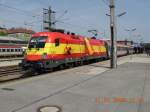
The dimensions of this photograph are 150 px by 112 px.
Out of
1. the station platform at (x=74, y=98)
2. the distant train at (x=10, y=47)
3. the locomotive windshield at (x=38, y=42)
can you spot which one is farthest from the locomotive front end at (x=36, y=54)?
the distant train at (x=10, y=47)

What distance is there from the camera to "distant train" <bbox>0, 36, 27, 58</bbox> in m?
54.0

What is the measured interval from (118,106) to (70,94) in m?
2.54

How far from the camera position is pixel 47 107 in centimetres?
953

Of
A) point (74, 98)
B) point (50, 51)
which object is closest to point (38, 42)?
point (50, 51)

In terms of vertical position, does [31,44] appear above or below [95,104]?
above

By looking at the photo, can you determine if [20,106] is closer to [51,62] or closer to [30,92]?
[30,92]

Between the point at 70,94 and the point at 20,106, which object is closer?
the point at 20,106

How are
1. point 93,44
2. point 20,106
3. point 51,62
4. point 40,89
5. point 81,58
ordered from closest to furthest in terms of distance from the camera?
point 20,106, point 40,89, point 51,62, point 81,58, point 93,44

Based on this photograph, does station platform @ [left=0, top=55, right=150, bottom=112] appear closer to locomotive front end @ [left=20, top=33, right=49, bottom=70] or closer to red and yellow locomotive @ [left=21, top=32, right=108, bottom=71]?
locomotive front end @ [left=20, top=33, right=49, bottom=70]

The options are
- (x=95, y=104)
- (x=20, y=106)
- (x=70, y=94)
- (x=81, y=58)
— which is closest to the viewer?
(x=20, y=106)

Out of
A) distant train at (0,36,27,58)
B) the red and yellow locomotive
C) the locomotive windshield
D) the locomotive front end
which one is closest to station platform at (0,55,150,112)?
the locomotive front end

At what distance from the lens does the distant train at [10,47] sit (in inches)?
2128

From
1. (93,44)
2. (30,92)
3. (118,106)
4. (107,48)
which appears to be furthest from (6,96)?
(107,48)

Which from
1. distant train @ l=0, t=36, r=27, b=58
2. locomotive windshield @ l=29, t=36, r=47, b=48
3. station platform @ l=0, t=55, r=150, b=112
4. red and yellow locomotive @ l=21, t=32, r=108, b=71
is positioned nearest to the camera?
station platform @ l=0, t=55, r=150, b=112
